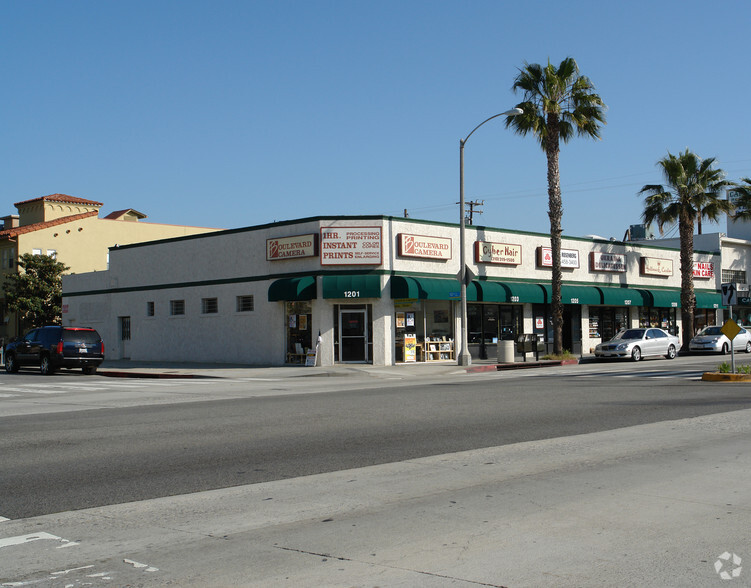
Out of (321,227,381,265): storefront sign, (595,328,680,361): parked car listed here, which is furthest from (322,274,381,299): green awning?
(595,328,680,361): parked car

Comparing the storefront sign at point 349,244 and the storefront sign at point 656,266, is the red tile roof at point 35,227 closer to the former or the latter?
the storefront sign at point 349,244

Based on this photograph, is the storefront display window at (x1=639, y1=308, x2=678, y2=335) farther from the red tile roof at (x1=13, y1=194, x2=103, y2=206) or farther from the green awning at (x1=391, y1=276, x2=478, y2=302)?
the red tile roof at (x1=13, y1=194, x2=103, y2=206)

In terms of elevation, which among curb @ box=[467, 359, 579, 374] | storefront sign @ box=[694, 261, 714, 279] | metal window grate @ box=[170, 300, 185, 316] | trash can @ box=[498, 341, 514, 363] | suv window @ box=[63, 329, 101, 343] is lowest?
curb @ box=[467, 359, 579, 374]

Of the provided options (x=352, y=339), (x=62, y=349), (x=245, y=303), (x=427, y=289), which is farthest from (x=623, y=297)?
(x=62, y=349)

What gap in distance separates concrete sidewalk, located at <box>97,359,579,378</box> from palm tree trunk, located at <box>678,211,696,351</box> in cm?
1292

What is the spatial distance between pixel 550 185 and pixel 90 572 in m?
33.3

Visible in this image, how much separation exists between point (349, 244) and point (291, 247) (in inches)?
104

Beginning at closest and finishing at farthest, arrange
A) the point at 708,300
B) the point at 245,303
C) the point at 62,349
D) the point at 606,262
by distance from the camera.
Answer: the point at 62,349
the point at 245,303
the point at 606,262
the point at 708,300

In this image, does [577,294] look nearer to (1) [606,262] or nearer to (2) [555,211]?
(1) [606,262]

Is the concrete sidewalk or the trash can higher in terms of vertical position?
the trash can

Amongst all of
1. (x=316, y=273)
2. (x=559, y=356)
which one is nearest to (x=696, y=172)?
(x=559, y=356)

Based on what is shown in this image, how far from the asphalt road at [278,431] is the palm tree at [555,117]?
16771mm

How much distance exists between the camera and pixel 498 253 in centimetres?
3697

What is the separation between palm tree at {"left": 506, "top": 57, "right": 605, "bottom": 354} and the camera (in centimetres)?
3597
